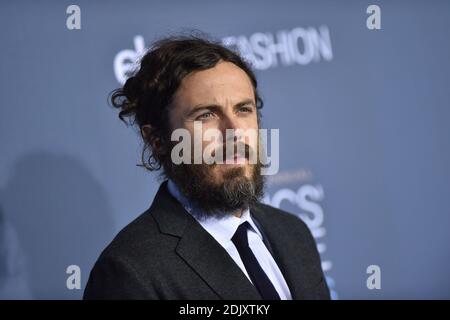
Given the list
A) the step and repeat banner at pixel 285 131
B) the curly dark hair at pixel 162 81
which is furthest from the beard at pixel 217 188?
the step and repeat banner at pixel 285 131

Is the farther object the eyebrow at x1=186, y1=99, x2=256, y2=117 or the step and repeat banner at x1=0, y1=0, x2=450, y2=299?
the step and repeat banner at x1=0, y1=0, x2=450, y2=299

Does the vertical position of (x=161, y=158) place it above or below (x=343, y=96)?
below

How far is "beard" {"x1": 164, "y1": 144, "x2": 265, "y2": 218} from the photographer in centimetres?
115

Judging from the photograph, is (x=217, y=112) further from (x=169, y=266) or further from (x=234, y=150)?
(x=169, y=266)

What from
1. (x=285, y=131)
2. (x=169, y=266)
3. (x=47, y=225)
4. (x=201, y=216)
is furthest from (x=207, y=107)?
(x=47, y=225)

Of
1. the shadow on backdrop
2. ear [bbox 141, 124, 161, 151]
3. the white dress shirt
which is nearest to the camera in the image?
the white dress shirt

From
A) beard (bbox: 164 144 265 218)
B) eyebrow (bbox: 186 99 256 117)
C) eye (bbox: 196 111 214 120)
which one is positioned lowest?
beard (bbox: 164 144 265 218)

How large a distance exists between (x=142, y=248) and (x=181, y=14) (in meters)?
0.93

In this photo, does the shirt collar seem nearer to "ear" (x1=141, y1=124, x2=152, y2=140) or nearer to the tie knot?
the tie knot

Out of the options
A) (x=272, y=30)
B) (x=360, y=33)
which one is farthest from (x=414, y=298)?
(x=272, y=30)

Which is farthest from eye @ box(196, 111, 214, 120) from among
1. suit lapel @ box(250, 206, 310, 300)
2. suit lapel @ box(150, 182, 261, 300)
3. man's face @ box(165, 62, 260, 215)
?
suit lapel @ box(250, 206, 310, 300)

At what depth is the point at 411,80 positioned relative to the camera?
181 centimetres

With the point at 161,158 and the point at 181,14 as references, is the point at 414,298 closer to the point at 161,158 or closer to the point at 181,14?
the point at 161,158

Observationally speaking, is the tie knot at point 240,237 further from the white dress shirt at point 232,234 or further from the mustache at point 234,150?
the mustache at point 234,150
